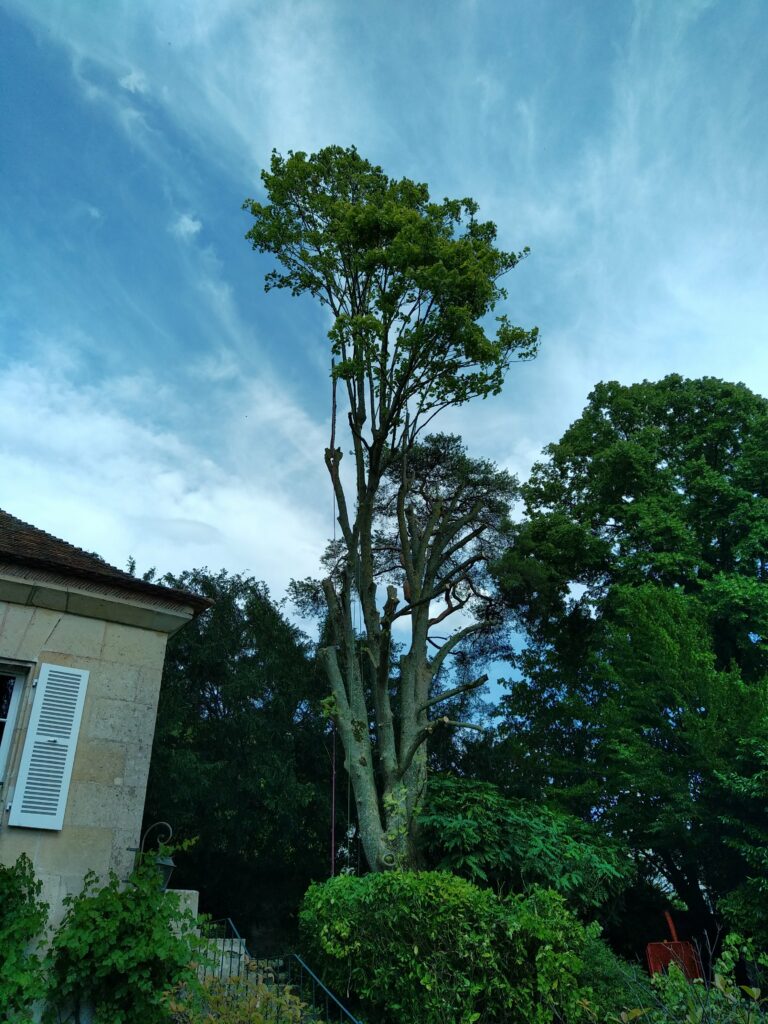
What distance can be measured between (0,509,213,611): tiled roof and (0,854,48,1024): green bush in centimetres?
274

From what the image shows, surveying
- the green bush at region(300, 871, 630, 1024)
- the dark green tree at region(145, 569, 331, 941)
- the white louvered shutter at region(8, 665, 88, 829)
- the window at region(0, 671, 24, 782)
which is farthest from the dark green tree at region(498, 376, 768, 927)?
the window at region(0, 671, 24, 782)

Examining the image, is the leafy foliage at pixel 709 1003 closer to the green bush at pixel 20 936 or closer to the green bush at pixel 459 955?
the green bush at pixel 459 955

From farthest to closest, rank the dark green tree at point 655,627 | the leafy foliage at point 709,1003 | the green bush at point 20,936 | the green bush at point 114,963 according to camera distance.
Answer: the dark green tree at point 655,627
the green bush at point 114,963
the green bush at point 20,936
the leafy foliage at point 709,1003

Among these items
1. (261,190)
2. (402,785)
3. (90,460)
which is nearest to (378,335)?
(261,190)

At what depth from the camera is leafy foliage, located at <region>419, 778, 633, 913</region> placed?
953 centimetres

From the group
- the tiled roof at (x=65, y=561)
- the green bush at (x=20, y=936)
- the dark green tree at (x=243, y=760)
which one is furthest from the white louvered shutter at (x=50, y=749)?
the dark green tree at (x=243, y=760)

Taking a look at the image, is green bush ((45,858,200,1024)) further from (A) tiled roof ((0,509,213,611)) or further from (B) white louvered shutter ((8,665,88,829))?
(A) tiled roof ((0,509,213,611))

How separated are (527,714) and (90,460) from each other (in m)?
12.5

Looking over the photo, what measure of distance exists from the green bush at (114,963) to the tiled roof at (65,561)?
2875 mm

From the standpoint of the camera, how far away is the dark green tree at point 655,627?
477 inches

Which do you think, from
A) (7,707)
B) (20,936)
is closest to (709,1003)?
(20,936)

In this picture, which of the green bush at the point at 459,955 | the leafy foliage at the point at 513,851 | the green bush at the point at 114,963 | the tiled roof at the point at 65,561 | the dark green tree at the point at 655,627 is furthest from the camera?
the dark green tree at the point at 655,627

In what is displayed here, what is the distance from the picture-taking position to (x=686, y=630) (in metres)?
13.0

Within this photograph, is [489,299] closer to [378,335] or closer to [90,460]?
[378,335]
